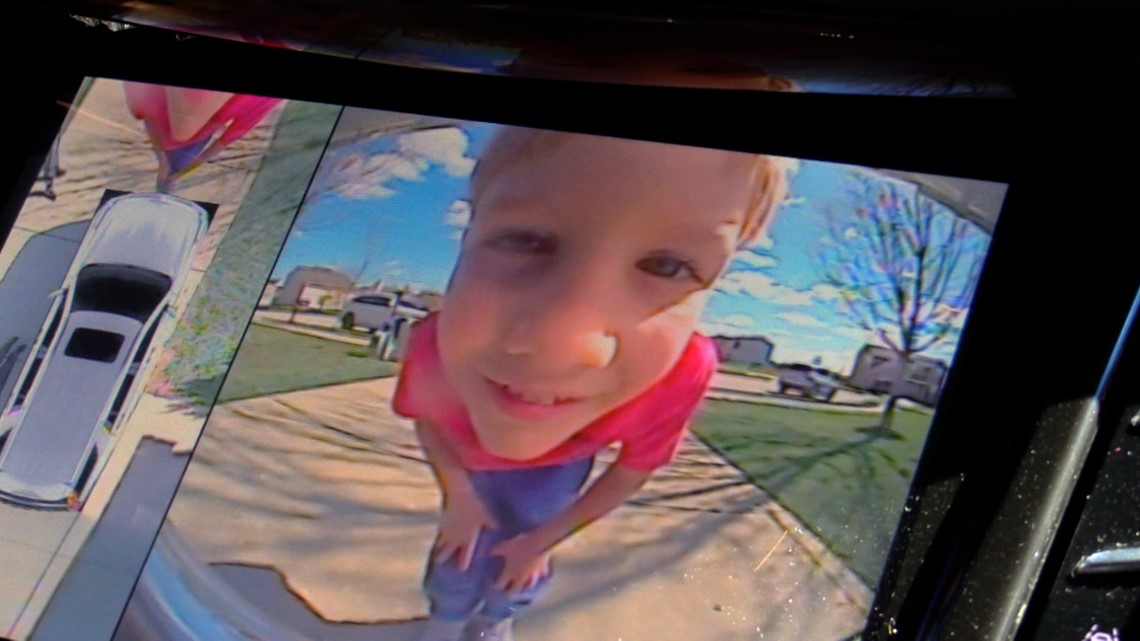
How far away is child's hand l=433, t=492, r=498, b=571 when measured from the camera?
3.76ft

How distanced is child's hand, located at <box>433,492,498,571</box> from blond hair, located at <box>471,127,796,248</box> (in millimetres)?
361

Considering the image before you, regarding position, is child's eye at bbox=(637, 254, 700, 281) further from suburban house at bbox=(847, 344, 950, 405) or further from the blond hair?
suburban house at bbox=(847, 344, 950, 405)

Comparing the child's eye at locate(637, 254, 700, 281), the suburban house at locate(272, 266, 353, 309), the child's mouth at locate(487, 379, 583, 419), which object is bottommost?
the child's mouth at locate(487, 379, 583, 419)

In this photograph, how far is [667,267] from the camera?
3.87 ft

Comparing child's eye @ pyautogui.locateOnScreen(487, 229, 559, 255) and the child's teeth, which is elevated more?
child's eye @ pyautogui.locateOnScreen(487, 229, 559, 255)

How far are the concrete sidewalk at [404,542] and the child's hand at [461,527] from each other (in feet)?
0.06

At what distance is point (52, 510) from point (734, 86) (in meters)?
0.94

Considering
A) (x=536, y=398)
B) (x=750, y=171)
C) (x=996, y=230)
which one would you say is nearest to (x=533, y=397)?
(x=536, y=398)

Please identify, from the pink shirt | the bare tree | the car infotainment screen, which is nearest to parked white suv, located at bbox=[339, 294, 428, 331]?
the car infotainment screen

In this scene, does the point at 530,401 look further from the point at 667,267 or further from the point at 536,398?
the point at 667,267

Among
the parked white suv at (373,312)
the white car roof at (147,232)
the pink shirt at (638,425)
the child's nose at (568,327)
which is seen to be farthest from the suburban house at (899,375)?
the white car roof at (147,232)

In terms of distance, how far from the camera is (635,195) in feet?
3.98

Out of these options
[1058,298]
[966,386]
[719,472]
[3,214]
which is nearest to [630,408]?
[719,472]

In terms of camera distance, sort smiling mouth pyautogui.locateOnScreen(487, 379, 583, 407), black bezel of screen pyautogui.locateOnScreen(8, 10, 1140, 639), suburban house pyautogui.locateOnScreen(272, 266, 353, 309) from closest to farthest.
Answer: black bezel of screen pyautogui.locateOnScreen(8, 10, 1140, 639) → smiling mouth pyautogui.locateOnScreen(487, 379, 583, 407) → suburban house pyautogui.locateOnScreen(272, 266, 353, 309)
